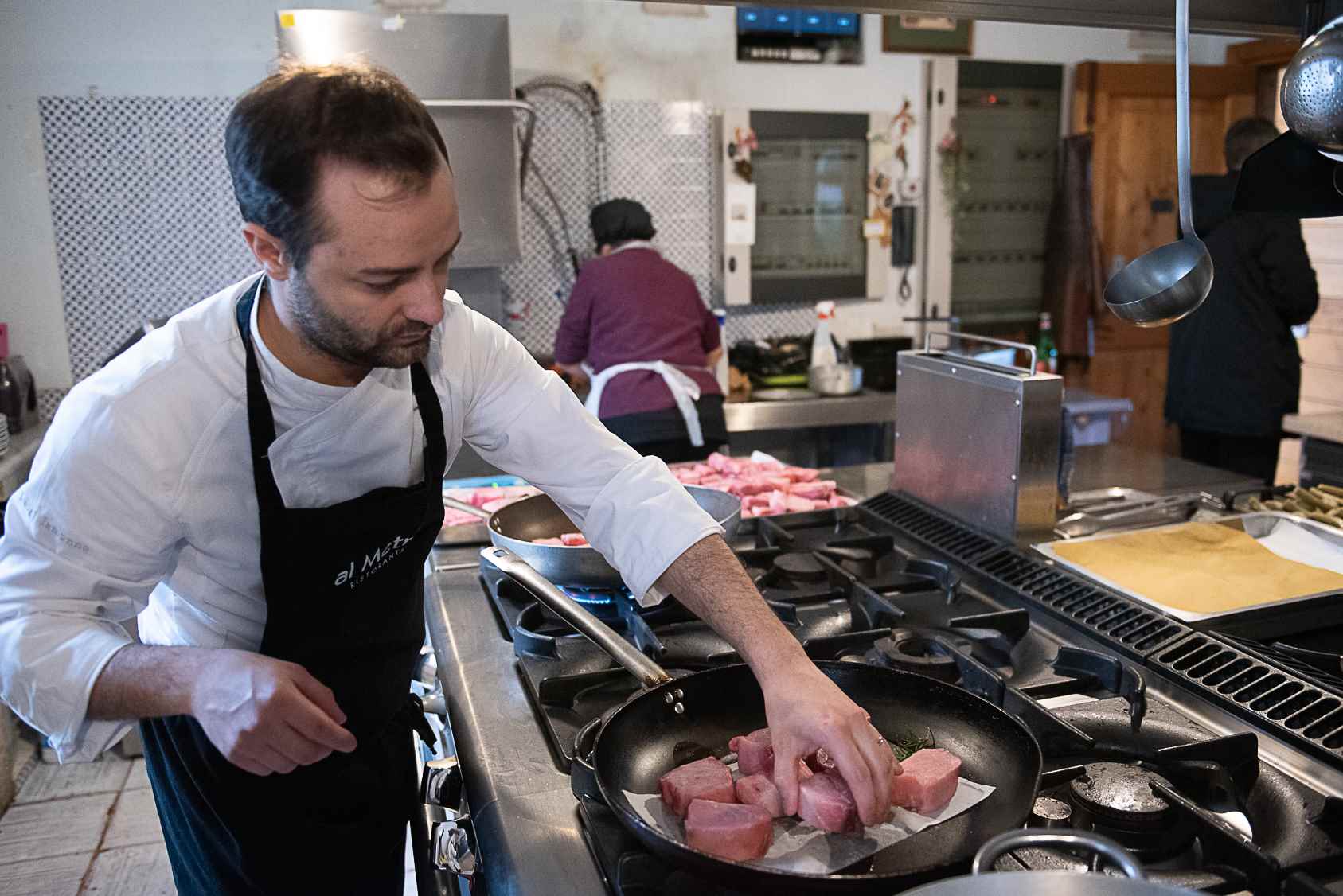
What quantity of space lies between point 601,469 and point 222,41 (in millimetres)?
3623

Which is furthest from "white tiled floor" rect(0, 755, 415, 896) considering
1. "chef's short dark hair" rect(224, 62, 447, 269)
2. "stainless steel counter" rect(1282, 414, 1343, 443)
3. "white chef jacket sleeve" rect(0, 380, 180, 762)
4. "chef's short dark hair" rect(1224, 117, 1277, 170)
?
"chef's short dark hair" rect(1224, 117, 1277, 170)

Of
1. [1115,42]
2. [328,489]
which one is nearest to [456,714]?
[328,489]

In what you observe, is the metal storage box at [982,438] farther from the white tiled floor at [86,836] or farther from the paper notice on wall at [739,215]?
the paper notice on wall at [739,215]

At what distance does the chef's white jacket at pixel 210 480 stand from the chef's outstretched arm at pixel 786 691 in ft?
0.19

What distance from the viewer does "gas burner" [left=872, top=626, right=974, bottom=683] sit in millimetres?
1400

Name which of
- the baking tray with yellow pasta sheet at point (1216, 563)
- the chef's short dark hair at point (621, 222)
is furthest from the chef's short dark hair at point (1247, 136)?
the baking tray with yellow pasta sheet at point (1216, 563)

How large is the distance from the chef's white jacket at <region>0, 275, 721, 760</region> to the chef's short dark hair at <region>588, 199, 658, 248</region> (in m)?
2.17

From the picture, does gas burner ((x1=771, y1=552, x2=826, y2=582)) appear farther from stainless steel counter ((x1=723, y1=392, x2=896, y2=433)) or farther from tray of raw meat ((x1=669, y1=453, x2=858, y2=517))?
stainless steel counter ((x1=723, y1=392, x2=896, y2=433))

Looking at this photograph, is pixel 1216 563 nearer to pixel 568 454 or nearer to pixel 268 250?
pixel 568 454

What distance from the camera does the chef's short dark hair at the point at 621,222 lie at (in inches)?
147

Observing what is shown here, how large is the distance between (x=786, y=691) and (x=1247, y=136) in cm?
363

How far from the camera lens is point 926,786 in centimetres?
109

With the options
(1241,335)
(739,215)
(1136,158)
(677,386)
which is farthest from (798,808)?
(1136,158)

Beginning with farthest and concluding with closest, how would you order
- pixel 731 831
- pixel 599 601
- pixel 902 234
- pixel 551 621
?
pixel 902 234, pixel 599 601, pixel 551 621, pixel 731 831
